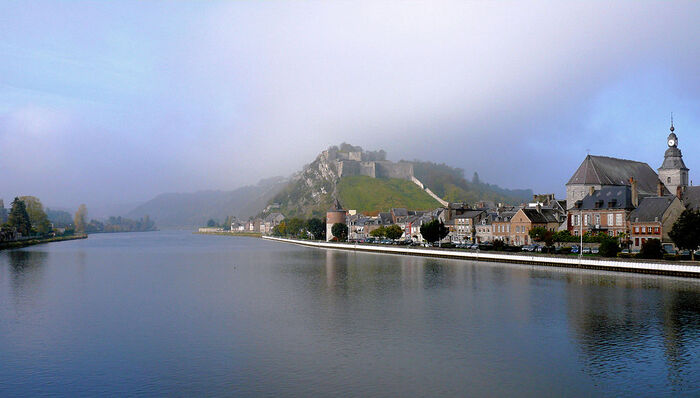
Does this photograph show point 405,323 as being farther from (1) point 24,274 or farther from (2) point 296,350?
(1) point 24,274

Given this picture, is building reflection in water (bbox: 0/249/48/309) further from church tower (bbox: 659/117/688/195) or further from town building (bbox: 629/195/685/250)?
church tower (bbox: 659/117/688/195)

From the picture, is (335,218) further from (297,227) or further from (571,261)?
(571,261)

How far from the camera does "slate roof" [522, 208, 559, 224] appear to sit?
309 feet

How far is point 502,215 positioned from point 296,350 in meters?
83.0

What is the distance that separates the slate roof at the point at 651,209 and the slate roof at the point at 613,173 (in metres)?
20.5

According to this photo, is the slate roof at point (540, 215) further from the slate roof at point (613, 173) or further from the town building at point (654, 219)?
the town building at point (654, 219)

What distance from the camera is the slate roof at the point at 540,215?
9419 centimetres

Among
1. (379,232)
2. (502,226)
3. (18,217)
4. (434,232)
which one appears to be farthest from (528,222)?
(18,217)

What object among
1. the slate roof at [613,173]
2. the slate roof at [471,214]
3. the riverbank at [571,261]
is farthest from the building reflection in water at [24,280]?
the slate roof at [613,173]

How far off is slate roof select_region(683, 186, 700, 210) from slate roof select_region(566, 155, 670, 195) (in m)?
11.7

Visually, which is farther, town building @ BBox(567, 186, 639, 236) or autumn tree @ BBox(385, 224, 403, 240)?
autumn tree @ BBox(385, 224, 403, 240)

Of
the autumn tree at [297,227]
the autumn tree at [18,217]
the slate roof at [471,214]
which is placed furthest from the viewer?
the autumn tree at [297,227]

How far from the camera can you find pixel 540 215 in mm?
95938

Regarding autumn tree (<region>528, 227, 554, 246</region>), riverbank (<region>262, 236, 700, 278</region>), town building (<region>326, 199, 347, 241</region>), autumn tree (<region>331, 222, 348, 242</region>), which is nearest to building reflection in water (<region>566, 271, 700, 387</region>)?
riverbank (<region>262, 236, 700, 278</region>)
